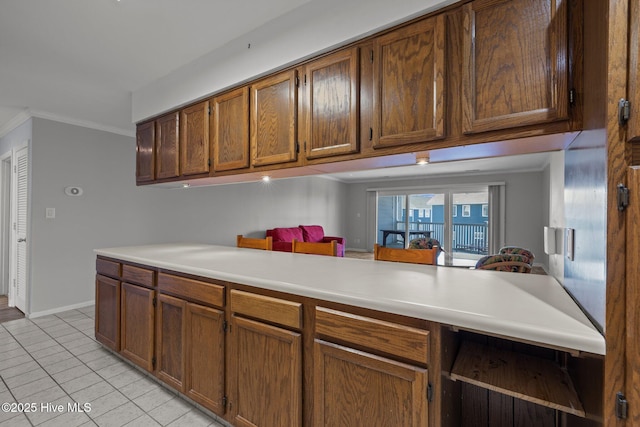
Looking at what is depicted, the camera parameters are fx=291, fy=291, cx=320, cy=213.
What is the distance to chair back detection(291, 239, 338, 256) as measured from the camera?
2369 millimetres

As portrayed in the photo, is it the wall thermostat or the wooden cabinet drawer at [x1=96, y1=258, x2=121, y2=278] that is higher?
the wall thermostat

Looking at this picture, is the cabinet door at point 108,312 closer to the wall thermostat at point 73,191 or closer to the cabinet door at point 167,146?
the cabinet door at point 167,146

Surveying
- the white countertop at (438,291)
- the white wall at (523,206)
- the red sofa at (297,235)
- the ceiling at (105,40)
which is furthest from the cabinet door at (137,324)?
the white wall at (523,206)

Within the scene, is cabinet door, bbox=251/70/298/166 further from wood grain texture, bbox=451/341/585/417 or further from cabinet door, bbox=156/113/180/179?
wood grain texture, bbox=451/341/585/417

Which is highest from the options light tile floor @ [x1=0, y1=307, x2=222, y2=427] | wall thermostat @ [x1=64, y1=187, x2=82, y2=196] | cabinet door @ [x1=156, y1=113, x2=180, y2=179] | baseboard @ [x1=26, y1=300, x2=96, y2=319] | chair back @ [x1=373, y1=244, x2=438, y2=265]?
cabinet door @ [x1=156, y1=113, x2=180, y2=179]

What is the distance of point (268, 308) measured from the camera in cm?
136

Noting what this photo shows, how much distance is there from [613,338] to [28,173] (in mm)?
4905

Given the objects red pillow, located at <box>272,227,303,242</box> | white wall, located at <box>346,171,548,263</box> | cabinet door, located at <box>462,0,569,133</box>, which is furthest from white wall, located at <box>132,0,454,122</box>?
white wall, located at <box>346,171,548,263</box>

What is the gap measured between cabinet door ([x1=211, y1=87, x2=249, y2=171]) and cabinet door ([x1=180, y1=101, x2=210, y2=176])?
4.2 inches

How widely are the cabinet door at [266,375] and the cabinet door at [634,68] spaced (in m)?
1.25

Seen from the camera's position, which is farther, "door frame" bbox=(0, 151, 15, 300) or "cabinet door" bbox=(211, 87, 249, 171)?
"door frame" bbox=(0, 151, 15, 300)

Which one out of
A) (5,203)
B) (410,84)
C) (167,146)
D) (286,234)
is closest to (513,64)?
(410,84)

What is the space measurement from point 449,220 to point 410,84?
6.98 metres

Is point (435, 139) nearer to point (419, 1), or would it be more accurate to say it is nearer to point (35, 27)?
point (419, 1)
